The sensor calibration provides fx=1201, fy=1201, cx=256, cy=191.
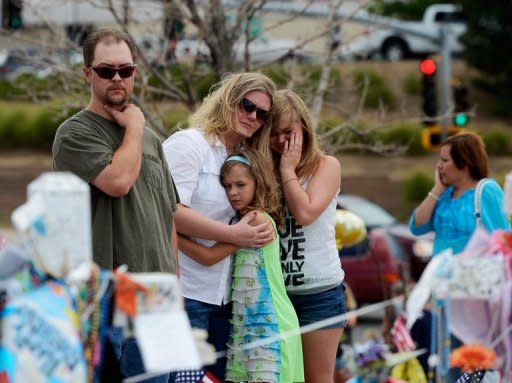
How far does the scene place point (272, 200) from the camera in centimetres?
482

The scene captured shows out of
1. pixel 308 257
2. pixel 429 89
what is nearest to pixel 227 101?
pixel 308 257

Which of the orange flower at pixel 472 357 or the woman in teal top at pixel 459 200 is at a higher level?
the woman in teal top at pixel 459 200

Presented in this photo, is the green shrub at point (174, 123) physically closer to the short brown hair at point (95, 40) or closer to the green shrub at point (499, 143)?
the short brown hair at point (95, 40)

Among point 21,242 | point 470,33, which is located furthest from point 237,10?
point 470,33

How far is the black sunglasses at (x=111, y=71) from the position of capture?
4078 millimetres

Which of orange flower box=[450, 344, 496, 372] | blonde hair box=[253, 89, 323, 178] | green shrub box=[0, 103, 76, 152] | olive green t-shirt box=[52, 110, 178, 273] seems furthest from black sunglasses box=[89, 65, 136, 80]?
green shrub box=[0, 103, 76, 152]

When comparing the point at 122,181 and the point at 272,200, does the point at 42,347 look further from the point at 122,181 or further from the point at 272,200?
the point at 272,200

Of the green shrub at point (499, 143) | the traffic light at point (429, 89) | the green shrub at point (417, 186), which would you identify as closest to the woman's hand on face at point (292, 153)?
the traffic light at point (429, 89)

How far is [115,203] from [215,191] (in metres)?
0.77

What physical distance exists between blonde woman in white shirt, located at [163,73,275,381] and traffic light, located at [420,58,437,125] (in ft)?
29.5

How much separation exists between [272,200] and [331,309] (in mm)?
514

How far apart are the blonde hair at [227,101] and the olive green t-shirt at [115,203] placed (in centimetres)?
61

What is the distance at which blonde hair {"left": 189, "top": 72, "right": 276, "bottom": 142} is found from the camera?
4.74 m

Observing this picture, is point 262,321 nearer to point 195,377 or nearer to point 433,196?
point 195,377
